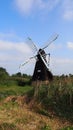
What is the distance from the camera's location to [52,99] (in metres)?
19.6

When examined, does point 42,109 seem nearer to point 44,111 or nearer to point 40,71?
point 44,111

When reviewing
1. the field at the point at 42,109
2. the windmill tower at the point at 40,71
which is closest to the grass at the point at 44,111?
the field at the point at 42,109

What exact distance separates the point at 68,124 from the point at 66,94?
2.84m

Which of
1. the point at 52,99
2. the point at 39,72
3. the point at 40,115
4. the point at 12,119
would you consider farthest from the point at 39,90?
the point at 39,72

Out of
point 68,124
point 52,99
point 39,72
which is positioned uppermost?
point 39,72

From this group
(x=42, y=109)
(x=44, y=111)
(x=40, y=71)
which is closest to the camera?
(x=44, y=111)

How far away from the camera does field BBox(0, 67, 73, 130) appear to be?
1612 centimetres

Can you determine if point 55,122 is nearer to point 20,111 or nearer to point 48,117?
point 48,117

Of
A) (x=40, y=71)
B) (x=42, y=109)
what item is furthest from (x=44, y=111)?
(x=40, y=71)

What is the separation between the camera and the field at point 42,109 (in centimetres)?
1612

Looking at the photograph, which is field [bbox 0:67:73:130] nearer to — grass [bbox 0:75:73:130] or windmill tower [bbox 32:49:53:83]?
grass [bbox 0:75:73:130]

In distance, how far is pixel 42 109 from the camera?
19.0 meters

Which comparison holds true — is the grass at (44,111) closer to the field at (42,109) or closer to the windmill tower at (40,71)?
the field at (42,109)

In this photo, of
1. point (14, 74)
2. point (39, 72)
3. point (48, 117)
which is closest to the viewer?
point (48, 117)
